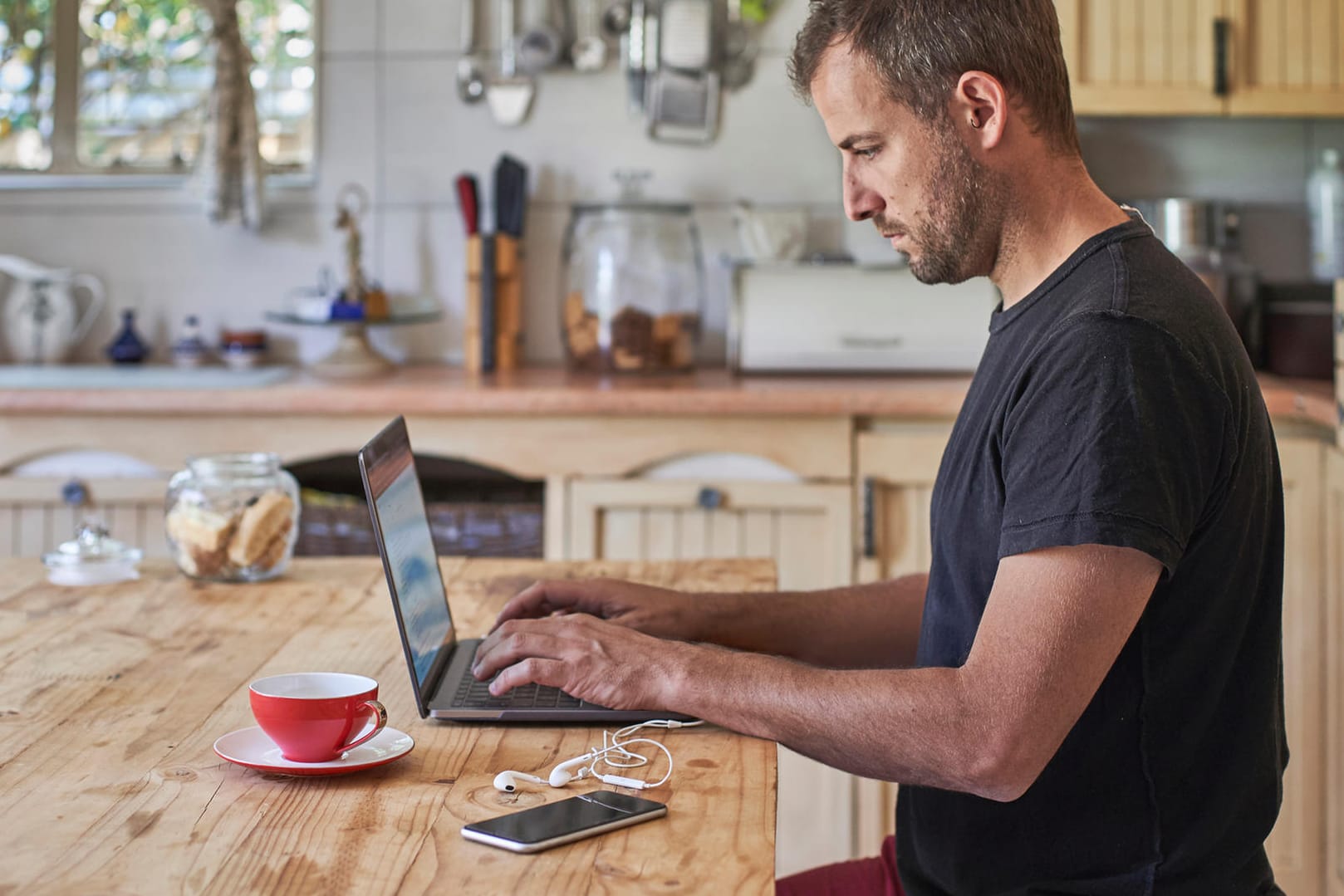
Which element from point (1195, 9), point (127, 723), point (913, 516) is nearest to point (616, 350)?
point (913, 516)

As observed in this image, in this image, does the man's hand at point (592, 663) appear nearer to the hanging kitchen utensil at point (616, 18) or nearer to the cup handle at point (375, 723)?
the cup handle at point (375, 723)

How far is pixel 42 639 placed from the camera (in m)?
1.36

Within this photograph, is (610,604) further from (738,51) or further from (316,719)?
(738,51)

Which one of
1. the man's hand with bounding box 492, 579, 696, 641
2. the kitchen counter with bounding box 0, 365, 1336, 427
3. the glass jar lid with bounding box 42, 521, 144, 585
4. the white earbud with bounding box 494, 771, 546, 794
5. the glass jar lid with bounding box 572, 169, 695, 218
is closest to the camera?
the white earbud with bounding box 494, 771, 546, 794

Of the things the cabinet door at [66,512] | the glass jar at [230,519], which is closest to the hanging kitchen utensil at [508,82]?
the cabinet door at [66,512]

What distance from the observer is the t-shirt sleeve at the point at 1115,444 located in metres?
1.00

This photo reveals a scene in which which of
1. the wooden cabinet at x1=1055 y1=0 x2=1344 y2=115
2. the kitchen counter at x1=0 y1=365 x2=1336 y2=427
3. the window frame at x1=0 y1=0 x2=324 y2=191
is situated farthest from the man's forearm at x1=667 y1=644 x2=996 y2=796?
the window frame at x1=0 y1=0 x2=324 y2=191

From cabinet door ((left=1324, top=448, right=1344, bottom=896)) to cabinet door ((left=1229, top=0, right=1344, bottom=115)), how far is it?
2.75ft

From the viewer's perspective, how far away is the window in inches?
131

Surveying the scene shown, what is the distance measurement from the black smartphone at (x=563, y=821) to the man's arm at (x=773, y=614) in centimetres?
39

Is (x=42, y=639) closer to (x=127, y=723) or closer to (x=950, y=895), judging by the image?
(x=127, y=723)

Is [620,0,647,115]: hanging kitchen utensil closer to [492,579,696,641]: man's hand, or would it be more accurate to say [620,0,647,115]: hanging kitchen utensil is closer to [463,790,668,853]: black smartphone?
[492,579,696,641]: man's hand

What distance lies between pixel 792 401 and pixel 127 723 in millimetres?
1598

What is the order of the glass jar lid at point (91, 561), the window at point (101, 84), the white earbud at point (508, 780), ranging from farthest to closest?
the window at point (101, 84) < the glass jar lid at point (91, 561) < the white earbud at point (508, 780)
